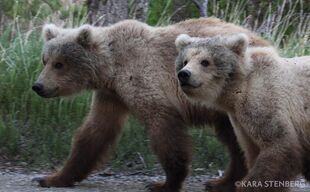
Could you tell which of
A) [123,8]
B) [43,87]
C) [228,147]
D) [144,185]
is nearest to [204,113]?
[228,147]

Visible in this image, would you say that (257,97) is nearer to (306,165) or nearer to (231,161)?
(306,165)

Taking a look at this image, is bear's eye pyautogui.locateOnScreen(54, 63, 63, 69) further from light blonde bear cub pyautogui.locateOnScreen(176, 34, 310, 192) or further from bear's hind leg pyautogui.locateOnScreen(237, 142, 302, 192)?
bear's hind leg pyautogui.locateOnScreen(237, 142, 302, 192)

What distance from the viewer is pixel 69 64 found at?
22.7ft

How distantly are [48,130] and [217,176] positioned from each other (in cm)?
182

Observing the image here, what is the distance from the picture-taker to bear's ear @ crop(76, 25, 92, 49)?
6930mm

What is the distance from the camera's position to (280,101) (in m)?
5.77

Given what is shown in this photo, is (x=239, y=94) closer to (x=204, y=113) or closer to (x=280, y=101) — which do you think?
(x=280, y=101)

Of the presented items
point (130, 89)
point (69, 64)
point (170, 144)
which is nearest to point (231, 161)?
point (170, 144)

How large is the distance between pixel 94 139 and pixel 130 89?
0.74 meters

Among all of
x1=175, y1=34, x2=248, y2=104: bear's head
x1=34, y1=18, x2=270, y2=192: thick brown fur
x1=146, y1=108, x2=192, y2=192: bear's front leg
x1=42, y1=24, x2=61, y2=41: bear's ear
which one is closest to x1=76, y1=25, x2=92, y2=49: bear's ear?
x1=34, y1=18, x2=270, y2=192: thick brown fur

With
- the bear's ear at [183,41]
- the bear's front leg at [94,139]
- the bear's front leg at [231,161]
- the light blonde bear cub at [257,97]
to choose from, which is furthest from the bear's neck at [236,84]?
the bear's front leg at [94,139]

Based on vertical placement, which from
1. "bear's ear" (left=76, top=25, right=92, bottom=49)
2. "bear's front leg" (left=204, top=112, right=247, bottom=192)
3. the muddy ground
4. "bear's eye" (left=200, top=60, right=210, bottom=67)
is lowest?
the muddy ground

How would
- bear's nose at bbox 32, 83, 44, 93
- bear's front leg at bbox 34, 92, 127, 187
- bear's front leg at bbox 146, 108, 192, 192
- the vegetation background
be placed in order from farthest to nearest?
the vegetation background → bear's front leg at bbox 34, 92, 127, 187 → bear's nose at bbox 32, 83, 44, 93 → bear's front leg at bbox 146, 108, 192, 192

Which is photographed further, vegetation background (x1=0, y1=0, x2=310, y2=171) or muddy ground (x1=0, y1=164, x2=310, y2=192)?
→ vegetation background (x1=0, y1=0, x2=310, y2=171)
